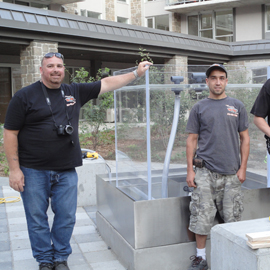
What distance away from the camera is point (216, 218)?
3197 millimetres

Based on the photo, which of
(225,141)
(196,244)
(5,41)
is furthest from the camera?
(5,41)

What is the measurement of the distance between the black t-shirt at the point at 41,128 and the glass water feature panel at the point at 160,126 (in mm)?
621

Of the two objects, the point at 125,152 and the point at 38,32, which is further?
the point at 38,32

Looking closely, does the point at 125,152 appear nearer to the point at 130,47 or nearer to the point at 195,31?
the point at 130,47

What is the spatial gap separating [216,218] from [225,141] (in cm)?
73

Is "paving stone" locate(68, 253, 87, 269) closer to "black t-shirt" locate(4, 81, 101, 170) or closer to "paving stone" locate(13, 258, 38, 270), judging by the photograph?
"paving stone" locate(13, 258, 38, 270)

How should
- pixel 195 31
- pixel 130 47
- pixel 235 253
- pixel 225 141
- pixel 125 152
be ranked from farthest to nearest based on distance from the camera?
pixel 195 31
pixel 130 47
pixel 125 152
pixel 225 141
pixel 235 253

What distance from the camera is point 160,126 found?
3377mm

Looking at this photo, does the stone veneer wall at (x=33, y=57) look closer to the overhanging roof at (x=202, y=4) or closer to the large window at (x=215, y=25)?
the overhanging roof at (x=202, y=4)

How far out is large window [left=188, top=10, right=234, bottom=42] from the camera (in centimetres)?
2459

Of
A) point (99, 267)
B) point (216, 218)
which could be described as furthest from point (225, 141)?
point (99, 267)

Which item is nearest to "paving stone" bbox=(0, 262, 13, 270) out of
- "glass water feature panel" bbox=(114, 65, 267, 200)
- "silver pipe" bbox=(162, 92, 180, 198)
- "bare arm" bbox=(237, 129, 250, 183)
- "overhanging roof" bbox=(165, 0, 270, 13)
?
"glass water feature panel" bbox=(114, 65, 267, 200)

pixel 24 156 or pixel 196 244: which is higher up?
pixel 24 156

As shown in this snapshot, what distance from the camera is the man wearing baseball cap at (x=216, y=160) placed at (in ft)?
→ 9.64
